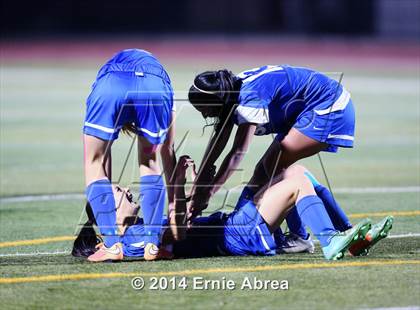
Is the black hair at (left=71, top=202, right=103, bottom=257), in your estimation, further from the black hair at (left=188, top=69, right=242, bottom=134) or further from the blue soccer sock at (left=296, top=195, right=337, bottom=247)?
the blue soccer sock at (left=296, top=195, right=337, bottom=247)

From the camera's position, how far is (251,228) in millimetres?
6207

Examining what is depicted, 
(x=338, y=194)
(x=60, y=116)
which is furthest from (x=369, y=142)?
(x=60, y=116)

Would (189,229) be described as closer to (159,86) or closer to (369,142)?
(159,86)

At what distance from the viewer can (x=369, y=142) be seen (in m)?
13.5

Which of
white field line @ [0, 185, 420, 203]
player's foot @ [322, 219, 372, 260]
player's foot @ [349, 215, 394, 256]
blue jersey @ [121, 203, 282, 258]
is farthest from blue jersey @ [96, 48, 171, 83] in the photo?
white field line @ [0, 185, 420, 203]

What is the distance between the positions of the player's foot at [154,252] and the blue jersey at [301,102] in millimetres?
940

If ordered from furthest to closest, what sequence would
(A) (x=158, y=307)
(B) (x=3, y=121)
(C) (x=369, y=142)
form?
(B) (x=3, y=121), (C) (x=369, y=142), (A) (x=158, y=307)

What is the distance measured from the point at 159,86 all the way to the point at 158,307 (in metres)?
1.71

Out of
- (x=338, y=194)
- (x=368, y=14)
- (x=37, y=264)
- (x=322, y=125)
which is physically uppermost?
(x=322, y=125)

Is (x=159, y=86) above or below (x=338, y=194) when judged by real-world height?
above

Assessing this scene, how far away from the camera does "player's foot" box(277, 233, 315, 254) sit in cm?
657

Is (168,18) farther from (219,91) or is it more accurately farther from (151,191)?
(219,91)

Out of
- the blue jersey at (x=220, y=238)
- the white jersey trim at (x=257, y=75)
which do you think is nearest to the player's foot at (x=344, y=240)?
the blue jersey at (x=220, y=238)

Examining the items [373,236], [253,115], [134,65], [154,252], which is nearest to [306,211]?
[373,236]
